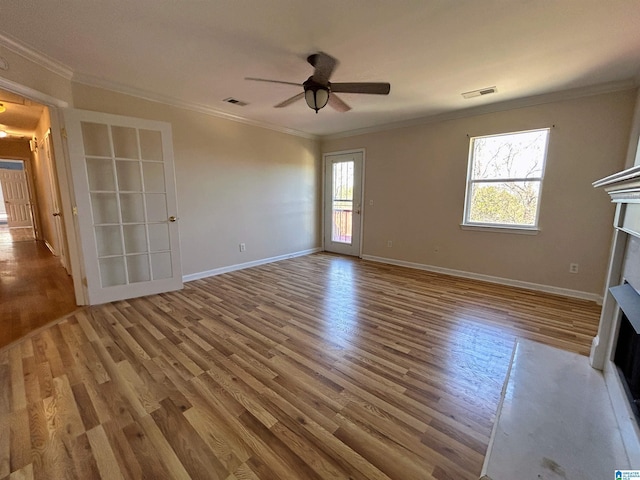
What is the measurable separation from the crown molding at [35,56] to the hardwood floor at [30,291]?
8.01 ft

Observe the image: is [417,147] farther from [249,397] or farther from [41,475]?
[41,475]

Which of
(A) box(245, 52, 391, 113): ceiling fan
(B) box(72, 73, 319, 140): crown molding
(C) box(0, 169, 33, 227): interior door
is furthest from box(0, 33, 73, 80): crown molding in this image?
(C) box(0, 169, 33, 227): interior door

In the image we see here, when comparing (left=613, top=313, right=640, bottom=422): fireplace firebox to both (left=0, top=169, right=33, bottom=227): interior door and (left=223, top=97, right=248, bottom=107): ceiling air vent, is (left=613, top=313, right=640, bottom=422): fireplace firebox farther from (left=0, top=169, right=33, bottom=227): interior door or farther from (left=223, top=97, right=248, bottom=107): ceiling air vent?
(left=0, top=169, right=33, bottom=227): interior door

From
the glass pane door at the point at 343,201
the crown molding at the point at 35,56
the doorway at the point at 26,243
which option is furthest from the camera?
the glass pane door at the point at 343,201

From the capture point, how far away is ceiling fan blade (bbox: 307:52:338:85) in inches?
92.9

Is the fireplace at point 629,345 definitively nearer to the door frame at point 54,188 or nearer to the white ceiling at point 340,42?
the white ceiling at point 340,42

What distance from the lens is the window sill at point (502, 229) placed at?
3604 millimetres

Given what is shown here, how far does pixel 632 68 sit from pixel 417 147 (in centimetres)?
235

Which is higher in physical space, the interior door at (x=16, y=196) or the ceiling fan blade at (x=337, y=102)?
the ceiling fan blade at (x=337, y=102)

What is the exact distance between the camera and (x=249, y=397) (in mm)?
1706

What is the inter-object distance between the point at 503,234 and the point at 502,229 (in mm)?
75

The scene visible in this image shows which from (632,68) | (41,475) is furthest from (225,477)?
(632,68)

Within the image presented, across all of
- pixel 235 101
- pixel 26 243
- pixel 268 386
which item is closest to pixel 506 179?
pixel 235 101

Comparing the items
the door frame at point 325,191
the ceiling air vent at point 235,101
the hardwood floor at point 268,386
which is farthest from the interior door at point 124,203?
the door frame at point 325,191
